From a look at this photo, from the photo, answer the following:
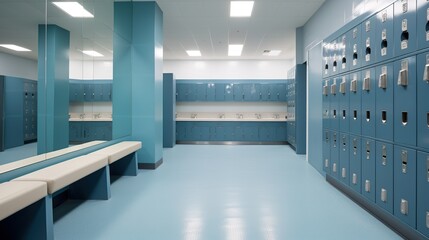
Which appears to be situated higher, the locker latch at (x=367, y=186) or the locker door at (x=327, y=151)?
the locker door at (x=327, y=151)

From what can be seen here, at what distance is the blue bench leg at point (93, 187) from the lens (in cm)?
386

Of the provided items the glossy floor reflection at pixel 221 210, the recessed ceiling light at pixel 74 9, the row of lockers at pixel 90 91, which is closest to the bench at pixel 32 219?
the glossy floor reflection at pixel 221 210

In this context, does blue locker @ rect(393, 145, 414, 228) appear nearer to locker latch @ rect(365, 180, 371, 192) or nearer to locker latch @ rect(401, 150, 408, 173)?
locker latch @ rect(401, 150, 408, 173)

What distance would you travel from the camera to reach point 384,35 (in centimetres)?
292

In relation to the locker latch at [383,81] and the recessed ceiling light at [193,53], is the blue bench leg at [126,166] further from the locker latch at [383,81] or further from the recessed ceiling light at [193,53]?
the recessed ceiling light at [193,53]

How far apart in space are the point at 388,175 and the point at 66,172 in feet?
10.6

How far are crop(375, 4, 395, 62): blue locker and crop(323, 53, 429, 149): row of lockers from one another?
0.37ft

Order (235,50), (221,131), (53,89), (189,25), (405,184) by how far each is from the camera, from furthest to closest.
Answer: (221,131), (235,50), (189,25), (53,89), (405,184)

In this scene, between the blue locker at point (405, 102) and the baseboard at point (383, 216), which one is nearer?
the blue locker at point (405, 102)

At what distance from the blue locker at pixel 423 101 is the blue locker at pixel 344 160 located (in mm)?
1517

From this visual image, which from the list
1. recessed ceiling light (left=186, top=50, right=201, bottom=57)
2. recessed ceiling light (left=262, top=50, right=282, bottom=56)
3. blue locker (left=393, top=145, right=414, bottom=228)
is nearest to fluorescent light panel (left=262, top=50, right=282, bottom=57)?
recessed ceiling light (left=262, top=50, right=282, bottom=56)

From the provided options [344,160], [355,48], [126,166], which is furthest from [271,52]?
[126,166]

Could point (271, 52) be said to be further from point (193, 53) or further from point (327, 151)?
point (327, 151)

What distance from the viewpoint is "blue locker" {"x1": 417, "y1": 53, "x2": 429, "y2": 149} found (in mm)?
2295
